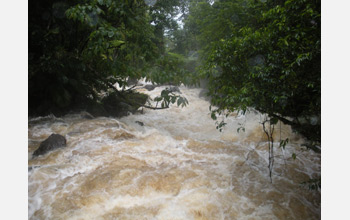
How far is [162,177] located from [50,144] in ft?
7.92

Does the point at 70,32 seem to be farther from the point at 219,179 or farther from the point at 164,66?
the point at 219,179

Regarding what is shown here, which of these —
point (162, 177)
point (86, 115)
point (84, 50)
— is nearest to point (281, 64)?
point (162, 177)

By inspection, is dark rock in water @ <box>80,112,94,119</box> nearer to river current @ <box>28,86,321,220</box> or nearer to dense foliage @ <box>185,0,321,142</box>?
river current @ <box>28,86,321,220</box>

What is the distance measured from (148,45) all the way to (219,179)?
249 cm

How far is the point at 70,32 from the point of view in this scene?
187 inches

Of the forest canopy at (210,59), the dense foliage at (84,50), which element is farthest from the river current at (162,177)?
the dense foliage at (84,50)

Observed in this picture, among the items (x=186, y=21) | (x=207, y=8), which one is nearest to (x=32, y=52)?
(x=207, y=8)

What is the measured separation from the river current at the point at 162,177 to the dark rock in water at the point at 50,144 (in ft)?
0.49

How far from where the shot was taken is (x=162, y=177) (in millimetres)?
3422

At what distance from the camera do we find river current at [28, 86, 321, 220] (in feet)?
8.86

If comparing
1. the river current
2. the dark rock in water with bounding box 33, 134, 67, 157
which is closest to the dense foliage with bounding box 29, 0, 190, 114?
the river current

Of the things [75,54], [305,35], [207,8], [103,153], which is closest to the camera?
[305,35]

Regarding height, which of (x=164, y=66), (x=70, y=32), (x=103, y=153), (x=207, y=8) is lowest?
(x=103, y=153)

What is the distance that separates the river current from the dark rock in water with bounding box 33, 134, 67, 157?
0.49 feet
